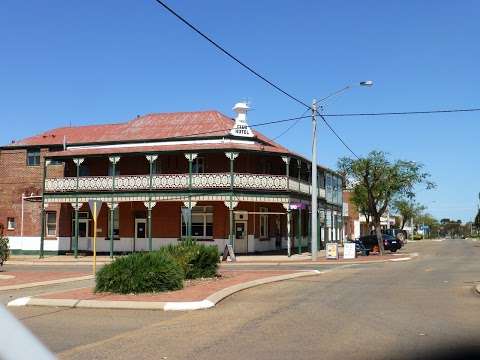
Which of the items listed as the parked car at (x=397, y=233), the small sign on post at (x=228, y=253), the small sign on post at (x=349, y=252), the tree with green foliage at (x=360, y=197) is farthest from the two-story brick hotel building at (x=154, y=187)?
the parked car at (x=397, y=233)

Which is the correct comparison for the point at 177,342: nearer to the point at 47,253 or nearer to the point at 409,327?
the point at 409,327

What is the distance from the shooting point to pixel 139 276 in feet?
47.1

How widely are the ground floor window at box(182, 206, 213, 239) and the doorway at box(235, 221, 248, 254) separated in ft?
5.39

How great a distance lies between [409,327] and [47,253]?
33601mm

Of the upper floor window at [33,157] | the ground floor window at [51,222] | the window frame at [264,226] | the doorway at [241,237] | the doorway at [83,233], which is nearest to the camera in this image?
the doorway at [241,237]

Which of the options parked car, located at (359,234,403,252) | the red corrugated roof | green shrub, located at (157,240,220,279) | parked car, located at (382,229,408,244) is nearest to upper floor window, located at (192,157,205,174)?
the red corrugated roof

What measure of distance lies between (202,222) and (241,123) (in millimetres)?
6842

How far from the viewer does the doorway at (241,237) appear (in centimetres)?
3681

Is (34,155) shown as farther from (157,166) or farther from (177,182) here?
(177,182)

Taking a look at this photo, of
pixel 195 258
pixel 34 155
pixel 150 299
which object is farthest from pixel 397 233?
pixel 150 299

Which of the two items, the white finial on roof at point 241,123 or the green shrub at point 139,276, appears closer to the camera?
the green shrub at point 139,276

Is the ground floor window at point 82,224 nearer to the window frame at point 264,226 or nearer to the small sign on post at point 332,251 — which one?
the window frame at point 264,226

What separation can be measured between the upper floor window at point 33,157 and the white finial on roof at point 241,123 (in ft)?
46.7

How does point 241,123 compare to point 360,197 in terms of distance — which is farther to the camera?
point 360,197
